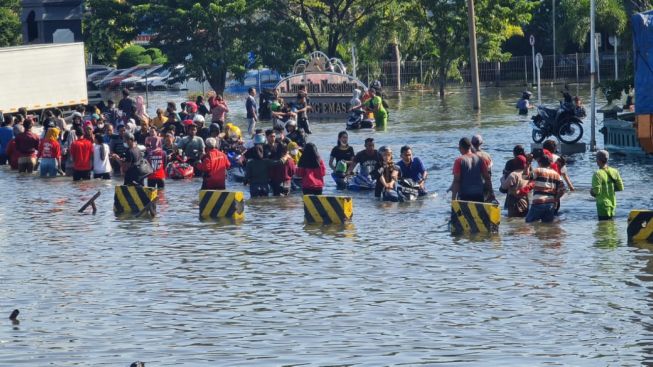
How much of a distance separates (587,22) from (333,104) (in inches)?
899

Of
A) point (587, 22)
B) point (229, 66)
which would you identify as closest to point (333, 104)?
point (229, 66)

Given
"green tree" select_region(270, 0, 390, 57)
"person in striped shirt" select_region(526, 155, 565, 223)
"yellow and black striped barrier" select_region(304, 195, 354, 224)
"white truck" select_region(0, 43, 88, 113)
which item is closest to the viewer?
"person in striped shirt" select_region(526, 155, 565, 223)

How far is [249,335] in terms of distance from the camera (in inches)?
632

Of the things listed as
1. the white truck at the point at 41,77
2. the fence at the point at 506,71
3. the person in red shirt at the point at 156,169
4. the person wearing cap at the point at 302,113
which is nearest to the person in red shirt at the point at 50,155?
the person in red shirt at the point at 156,169

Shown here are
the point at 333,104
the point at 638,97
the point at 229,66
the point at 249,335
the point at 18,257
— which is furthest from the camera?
the point at 229,66

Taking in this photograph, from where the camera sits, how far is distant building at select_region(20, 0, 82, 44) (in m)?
79.2

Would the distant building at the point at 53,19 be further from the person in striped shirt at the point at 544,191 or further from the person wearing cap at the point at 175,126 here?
the person in striped shirt at the point at 544,191

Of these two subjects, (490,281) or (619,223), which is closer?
(490,281)

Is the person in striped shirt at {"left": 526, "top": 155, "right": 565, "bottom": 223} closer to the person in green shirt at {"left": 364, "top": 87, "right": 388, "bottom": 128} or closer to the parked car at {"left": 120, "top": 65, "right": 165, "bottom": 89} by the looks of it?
the person in green shirt at {"left": 364, "top": 87, "right": 388, "bottom": 128}

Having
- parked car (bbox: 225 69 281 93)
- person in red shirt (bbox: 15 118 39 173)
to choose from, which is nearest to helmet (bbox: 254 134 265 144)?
person in red shirt (bbox: 15 118 39 173)

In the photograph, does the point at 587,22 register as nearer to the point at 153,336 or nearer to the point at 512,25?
the point at 512,25

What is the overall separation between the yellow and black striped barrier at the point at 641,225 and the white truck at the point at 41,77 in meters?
33.1

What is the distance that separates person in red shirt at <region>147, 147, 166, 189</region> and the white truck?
65.4 ft

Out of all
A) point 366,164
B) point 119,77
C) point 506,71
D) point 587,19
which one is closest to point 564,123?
point 366,164
